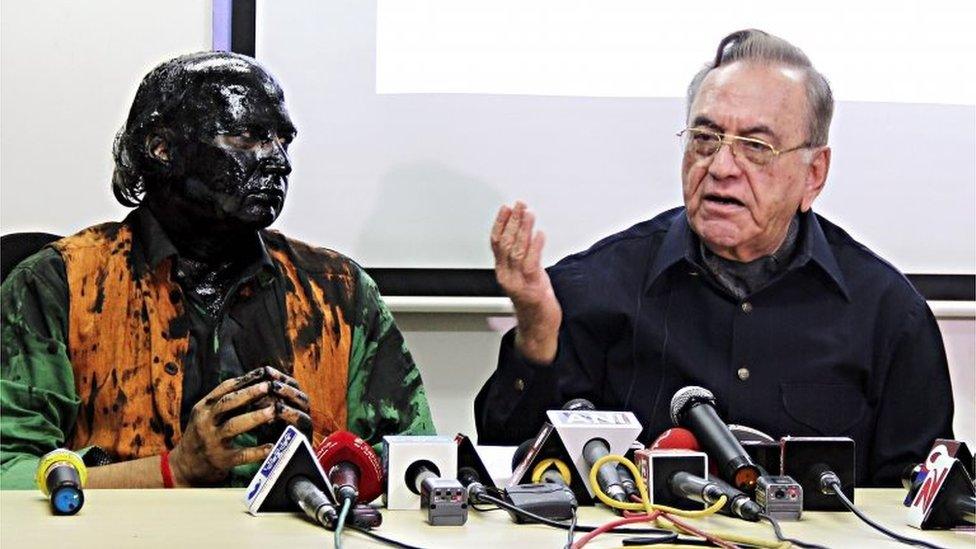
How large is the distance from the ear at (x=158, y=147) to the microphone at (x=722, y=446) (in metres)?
1.03

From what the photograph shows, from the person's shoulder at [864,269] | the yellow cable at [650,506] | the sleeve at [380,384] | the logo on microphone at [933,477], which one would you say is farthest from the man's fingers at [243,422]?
the person's shoulder at [864,269]

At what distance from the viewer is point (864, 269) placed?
2506 mm

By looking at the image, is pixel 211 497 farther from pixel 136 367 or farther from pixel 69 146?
pixel 69 146

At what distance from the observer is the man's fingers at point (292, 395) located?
2.04 metres

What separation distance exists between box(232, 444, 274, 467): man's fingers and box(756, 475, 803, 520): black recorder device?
30.8 inches

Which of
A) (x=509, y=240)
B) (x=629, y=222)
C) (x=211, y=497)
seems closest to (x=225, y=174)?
(x=509, y=240)

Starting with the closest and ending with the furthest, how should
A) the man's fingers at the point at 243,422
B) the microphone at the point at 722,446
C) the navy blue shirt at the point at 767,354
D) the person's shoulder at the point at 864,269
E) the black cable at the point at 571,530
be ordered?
the black cable at the point at 571,530 → the microphone at the point at 722,446 → the man's fingers at the point at 243,422 → the navy blue shirt at the point at 767,354 → the person's shoulder at the point at 864,269

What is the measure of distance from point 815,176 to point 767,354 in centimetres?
37

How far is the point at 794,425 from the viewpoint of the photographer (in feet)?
7.82

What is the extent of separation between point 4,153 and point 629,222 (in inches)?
51.3

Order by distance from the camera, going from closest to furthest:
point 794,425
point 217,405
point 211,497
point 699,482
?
point 699,482
point 211,497
point 217,405
point 794,425

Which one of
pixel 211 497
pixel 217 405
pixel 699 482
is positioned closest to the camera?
pixel 699 482

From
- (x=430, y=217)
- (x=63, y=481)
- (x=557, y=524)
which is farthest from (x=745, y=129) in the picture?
(x=63, y=481)

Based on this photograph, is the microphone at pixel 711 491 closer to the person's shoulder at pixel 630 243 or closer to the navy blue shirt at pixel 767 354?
the navy blue shirt at pixel 767 354
